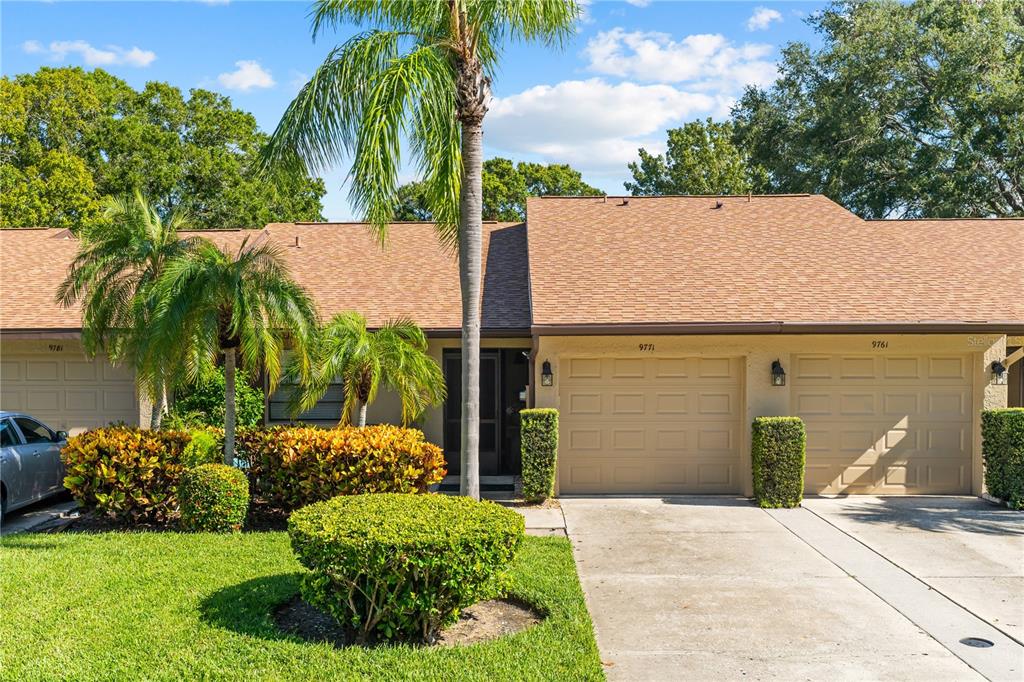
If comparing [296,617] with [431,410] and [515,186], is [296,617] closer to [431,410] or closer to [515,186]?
[431,410]

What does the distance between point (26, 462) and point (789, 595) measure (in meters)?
9.73

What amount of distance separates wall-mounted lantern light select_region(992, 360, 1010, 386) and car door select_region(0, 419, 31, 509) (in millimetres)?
14159

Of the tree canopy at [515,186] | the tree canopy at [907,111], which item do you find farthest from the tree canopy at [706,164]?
the tree canopy at [515,186]

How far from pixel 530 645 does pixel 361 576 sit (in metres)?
1.38

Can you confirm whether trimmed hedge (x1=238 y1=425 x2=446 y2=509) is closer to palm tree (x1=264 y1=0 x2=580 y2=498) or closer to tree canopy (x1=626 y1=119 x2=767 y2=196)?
palm tree (x1=264 y1=0 x2=580 y2=498)

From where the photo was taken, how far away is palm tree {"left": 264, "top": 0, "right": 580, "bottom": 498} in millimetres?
7777

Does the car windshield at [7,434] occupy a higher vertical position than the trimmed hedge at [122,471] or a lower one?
higher

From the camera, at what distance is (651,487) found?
40.4 feet

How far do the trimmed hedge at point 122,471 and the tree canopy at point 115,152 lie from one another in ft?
59.8

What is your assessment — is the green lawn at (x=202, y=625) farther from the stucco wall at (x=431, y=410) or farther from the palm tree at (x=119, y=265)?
the stucco wall at (x=431, y=410)

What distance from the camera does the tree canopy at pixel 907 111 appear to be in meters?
24.5

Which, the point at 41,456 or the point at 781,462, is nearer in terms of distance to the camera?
the point at 41,456

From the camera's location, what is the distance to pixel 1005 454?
11055 millimetres

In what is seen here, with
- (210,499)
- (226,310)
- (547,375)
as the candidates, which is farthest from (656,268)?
(210,499)
